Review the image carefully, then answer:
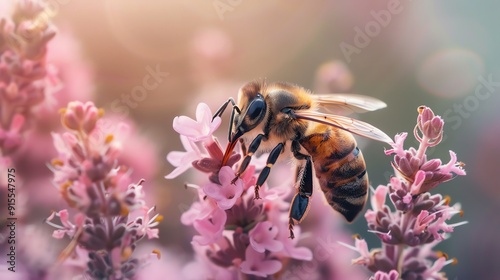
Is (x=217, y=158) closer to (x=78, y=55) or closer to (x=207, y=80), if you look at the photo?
(x=78, y=55)

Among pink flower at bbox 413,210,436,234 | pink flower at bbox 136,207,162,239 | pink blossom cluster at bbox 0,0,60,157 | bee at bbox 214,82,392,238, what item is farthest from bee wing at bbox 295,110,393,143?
pink blossom cluster at bbox 0,0,60,157

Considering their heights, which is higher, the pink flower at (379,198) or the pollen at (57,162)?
the pollen at (57,162)

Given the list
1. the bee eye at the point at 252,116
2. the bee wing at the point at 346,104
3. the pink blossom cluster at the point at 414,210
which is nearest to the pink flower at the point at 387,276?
the pink blossom cluster at the point at 414,210

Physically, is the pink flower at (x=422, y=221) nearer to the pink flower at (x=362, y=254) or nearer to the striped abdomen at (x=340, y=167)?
the pink flower at (x=362, y=254)

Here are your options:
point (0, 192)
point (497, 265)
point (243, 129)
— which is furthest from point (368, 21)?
point (0, 192)

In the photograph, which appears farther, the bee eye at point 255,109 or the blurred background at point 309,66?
the blurred background at point 309,66
